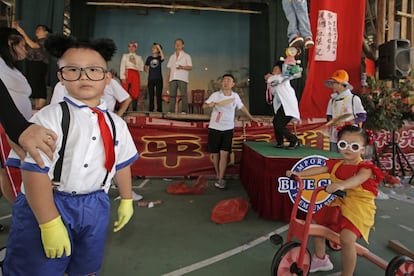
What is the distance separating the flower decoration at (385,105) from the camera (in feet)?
17.8

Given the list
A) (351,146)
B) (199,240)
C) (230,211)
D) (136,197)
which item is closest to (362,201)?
(351,146)

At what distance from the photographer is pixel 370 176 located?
208 centimetres

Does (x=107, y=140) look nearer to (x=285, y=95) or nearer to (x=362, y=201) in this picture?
(x=362, y=201)

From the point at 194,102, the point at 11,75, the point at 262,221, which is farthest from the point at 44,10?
the point at 262,221

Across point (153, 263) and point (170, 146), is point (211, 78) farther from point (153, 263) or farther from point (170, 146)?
point (153, 263)

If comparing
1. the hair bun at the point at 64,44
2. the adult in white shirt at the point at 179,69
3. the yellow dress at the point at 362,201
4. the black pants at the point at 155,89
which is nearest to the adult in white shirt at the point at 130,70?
the black pants at the point at 155,89

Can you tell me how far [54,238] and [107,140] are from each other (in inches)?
16.1

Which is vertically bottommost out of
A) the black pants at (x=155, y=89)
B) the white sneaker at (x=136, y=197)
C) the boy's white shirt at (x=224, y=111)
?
the white sneaker at (x=136, y=197)

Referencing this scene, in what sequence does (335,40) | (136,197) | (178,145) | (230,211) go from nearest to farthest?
(230,211) < (136,197) < (178,145) < (335,40)

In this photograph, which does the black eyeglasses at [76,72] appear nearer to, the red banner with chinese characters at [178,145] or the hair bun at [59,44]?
the hair bun at [59,44]

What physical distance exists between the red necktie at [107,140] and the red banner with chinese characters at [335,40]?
17.6 feet

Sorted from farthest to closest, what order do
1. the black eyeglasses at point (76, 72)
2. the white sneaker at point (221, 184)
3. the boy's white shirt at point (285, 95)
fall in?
the white sneaker at point (221, 184)
the boy's white shirt at point (285, 95)
the black eyeglasses at point (76, 72)

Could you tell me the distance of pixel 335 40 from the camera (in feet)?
19.5

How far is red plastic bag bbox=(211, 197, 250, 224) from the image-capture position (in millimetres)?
3465
